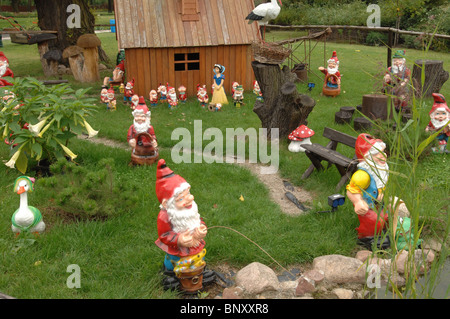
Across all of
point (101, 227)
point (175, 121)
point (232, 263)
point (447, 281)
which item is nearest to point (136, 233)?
point (101, 227)

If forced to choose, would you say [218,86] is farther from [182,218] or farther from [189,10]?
[182,218]

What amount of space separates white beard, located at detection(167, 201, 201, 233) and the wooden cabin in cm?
791

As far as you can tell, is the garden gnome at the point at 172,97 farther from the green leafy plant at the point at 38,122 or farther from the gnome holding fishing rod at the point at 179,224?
the gnome holding fishing rod at the point at 179,224

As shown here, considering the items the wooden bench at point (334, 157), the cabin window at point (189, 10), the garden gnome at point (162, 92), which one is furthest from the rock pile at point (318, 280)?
the cabin window at point (189, 10)

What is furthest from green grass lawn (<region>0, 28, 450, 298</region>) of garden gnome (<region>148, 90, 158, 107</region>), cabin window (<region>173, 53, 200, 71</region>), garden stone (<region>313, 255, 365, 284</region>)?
→ cabin window (<region>173, 53, 200, 71</region>)

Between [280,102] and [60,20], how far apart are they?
9900 millimetres

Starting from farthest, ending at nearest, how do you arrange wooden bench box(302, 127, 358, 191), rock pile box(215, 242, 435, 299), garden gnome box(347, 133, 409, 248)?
wooden bench box(302, 127, 358, 191) → garden gnome box(347, 133, 409, 248) → rock pile box(215, 242, 435, 299)

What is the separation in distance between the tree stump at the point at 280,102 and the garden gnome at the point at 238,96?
2.20m

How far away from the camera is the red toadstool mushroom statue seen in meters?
7.97

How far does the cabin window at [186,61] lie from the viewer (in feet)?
38.9

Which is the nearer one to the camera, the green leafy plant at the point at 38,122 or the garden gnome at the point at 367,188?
the garden gnome at the point at 367,188

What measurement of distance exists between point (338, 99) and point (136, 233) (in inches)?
317

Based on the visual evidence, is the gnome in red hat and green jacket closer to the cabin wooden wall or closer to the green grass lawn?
the green grass lawn

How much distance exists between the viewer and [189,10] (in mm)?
11766
